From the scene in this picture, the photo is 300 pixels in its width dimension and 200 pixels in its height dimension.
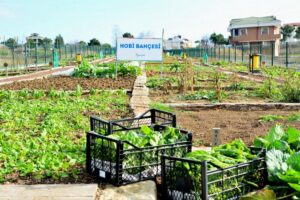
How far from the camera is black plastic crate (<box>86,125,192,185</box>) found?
372 cm

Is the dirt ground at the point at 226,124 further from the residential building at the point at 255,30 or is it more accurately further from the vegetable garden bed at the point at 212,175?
the residential building at the point at 255,30

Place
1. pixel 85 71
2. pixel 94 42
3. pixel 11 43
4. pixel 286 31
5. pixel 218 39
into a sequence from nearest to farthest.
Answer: pixel 85 71 → pixel 11 43 → pixel 286 31 → pixel 94 42 → pixel 218 39

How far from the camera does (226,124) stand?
7.08m

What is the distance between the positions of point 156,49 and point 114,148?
13738mm

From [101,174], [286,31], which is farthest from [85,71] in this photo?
[286,31]

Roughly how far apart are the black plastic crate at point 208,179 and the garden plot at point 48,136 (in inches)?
30.4

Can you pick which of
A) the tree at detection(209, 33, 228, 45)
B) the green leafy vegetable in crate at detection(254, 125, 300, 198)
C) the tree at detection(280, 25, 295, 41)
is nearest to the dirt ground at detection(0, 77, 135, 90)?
the green leafy vegetable in crate at detection(254, 125, 300, 198)

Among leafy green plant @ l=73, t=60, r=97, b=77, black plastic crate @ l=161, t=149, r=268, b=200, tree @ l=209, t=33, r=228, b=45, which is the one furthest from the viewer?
tree @ l=209, t=33, r=228, b=45

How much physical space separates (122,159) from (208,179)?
78 cm

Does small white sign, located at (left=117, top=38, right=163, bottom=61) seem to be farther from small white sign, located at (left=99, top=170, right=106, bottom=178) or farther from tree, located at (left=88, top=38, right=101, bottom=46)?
tree, located at (left=88, top=38, right=101, bottom=46)

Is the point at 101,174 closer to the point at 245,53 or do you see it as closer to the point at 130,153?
the point at 130,153

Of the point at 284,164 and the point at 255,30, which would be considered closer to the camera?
the point at 284,164

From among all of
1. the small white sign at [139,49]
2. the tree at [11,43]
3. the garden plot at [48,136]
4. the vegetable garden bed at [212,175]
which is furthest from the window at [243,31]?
the vegetable garden bed at [212,175]

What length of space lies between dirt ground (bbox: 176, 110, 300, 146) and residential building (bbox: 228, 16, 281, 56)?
65.9m
